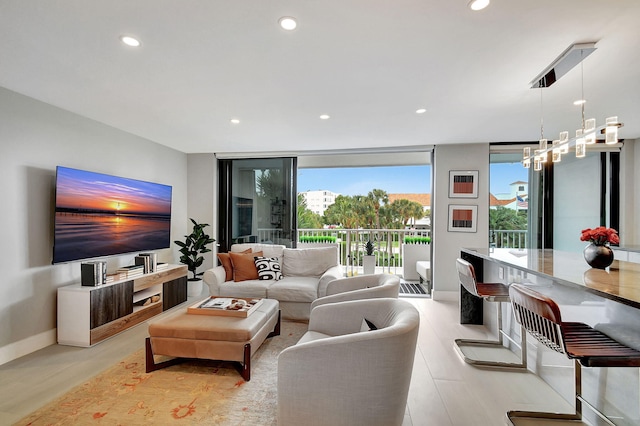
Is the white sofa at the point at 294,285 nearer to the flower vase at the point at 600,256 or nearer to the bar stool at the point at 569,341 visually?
the bar stool at the point at 569,341

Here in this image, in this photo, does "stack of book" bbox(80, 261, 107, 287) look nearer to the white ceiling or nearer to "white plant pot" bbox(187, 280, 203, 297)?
the white ceiling

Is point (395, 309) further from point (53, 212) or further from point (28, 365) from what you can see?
point (53, 212)

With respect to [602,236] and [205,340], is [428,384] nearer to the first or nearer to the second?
[602,236]

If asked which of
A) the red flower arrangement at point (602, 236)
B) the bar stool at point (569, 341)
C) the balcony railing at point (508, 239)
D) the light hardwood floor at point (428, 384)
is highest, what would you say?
the red flower arrangement at point (602, 236)

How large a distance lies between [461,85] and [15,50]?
3346 mm

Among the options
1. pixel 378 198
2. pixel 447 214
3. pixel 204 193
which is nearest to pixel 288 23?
pixel 447 214

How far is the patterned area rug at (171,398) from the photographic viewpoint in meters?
1.85

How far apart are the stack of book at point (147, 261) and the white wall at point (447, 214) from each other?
4.09 m

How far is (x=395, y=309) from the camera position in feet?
6.01

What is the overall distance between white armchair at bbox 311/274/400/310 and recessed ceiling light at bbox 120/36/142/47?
2.28 meters

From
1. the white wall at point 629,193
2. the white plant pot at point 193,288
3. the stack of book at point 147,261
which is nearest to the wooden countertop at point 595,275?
the white wall at point 629,193

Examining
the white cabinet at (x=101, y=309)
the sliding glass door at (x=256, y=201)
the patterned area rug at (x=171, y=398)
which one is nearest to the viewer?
the patterned area rug at (x=171, y=398)

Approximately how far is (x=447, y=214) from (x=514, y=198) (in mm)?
1117

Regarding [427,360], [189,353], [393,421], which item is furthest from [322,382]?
[427,360]
